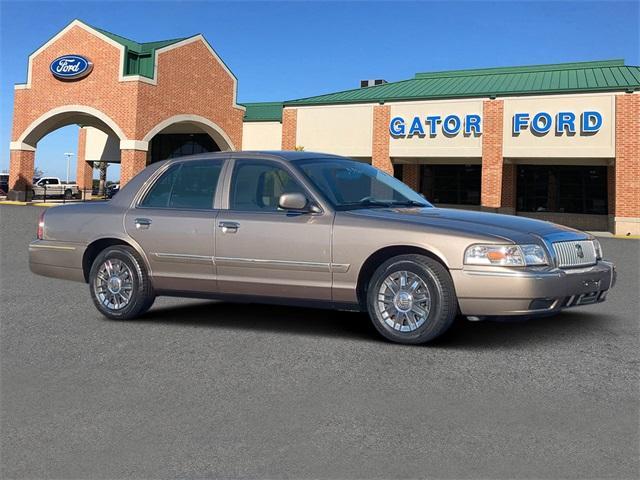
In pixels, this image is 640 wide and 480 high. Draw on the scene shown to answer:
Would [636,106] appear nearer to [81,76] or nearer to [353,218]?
[353,218]

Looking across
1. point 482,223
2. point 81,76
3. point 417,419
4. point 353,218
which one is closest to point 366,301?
point 353,218

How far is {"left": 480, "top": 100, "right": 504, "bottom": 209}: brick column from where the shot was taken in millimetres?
28734

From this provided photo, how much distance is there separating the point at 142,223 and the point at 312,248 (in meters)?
2.08

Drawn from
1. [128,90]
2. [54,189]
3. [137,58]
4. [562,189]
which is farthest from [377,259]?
[54,189]

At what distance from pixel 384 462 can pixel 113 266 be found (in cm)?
481

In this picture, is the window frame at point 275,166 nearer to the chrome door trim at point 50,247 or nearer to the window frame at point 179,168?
the window frame at point 179,168

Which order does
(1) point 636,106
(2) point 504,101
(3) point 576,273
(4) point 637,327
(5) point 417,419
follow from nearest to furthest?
(5) point 417,419 < (3) point 576,273 < (4) point 637,327 < (1) point 636,106 < (2) point 504,101

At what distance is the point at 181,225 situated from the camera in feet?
22.9

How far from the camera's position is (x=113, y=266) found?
7.30 meters

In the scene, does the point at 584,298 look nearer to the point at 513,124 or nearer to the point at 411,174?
the point at 513,124

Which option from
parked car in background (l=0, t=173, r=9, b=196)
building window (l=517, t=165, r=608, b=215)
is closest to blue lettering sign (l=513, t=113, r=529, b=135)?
building window (l=517, t=165, r=608, b=215)

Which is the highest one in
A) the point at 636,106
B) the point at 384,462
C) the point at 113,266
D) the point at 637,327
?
the point at 636,106

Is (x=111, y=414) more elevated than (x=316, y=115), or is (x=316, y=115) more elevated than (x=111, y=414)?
(x=316, y=115)

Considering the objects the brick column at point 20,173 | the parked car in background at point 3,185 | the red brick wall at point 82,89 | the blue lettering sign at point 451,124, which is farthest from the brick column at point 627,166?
the parked car in background at point 3,185
